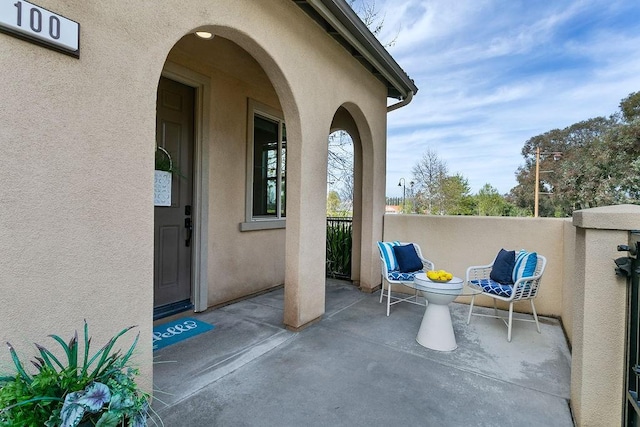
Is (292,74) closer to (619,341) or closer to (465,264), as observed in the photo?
(619,341)

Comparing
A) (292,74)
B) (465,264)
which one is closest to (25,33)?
(292,74)

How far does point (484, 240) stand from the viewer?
4242mm

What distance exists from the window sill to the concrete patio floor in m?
1.25

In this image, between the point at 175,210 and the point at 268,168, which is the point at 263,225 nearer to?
the point at 268,168

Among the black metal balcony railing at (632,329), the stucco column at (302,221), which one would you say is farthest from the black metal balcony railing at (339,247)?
the black metal balcony railing at (632,329)

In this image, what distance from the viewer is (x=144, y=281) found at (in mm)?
1850

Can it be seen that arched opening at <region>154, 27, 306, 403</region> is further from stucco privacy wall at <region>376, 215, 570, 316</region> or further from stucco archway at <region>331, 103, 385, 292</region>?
stucco privacy wall at <region>376, 215, 570, 316</region>

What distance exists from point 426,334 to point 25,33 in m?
3.55

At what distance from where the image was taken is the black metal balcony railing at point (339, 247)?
5727mm

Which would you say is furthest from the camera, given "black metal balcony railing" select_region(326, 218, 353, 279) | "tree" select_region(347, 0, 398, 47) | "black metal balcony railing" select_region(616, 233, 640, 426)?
"tree" select_region(347, 0, 398, 47)

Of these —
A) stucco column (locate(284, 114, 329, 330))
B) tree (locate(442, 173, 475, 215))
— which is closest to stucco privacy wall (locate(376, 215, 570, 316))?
stucco column (locate(284, 114, 329, 330))

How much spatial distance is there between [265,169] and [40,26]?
3432mm

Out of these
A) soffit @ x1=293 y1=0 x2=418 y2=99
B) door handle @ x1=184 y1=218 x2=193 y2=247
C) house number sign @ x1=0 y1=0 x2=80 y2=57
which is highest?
soffit @ x1=293 y1=0 x2=418 y2=99

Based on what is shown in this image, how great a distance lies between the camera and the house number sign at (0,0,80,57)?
1.31 meters
